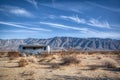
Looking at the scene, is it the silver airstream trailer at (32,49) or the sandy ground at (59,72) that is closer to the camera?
the sandy ground at (59,72)

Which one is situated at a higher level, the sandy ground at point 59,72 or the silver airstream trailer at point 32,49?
the silver airstream trailer at point 32,49

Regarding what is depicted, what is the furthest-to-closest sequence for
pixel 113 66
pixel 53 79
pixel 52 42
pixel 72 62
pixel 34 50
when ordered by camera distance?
1. pixel 52 42
2. pixel 34 50
3. pixel 72 62
4. pixel 113 66
5. pixel 53 79

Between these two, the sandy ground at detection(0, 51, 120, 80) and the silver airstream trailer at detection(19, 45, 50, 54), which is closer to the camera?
the sandy ground at detection(0, 51, 120, 80)

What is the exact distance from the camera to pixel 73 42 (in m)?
192

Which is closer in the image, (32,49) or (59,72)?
(59,72)

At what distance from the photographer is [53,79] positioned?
10758mm

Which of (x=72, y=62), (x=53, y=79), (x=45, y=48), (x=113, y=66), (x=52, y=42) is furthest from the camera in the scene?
(x=52, y=42)

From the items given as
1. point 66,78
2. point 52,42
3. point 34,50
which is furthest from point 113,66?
point 52,42

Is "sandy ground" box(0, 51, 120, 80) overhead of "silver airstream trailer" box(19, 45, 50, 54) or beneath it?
beneath

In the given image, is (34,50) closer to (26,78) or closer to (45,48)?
(45,48)

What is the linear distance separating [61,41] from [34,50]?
158 m

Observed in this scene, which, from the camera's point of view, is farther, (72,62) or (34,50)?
(34,50)

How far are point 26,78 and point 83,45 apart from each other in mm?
172043

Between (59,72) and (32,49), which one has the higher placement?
(32,49)
